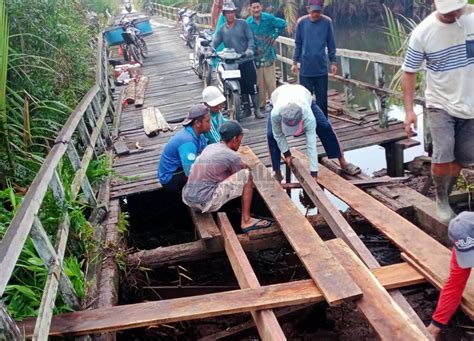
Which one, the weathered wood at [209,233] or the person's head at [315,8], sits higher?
the person's head at [315,8]

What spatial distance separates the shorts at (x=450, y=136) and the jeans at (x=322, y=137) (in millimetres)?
1314

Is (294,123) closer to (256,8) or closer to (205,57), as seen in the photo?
(256,8)

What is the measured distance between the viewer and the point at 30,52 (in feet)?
18.5

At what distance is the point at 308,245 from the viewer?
3.69 metres

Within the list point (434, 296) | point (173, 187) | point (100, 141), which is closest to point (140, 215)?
point (100, 141)

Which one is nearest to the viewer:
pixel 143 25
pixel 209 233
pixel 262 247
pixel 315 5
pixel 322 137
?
pixel 209 233

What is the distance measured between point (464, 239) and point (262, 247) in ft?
6.66

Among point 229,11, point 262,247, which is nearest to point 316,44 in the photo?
point 229,11

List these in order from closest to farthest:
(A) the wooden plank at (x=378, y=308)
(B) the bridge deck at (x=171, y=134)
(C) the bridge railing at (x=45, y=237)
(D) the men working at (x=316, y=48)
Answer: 1. (C) the bridge railing at (x=45, y=237)
2. (A) the wooden plank at (x=378, y=308)
3. (B) the bridge deck at (x=171, y=134)
4. (D) the men working at (x=316, y=48)

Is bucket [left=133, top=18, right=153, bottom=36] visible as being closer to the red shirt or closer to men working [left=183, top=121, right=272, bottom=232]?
men working [left=183, top=121, right=272, bottom=232]

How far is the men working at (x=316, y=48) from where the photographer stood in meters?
5.97

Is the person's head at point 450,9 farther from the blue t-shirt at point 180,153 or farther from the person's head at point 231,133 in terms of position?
the blue t-shirt at point 180,153

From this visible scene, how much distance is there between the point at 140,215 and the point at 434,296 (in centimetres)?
373

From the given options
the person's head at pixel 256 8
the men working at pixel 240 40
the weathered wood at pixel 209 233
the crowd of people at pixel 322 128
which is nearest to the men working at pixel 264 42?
the person's head at pixel 256 8
